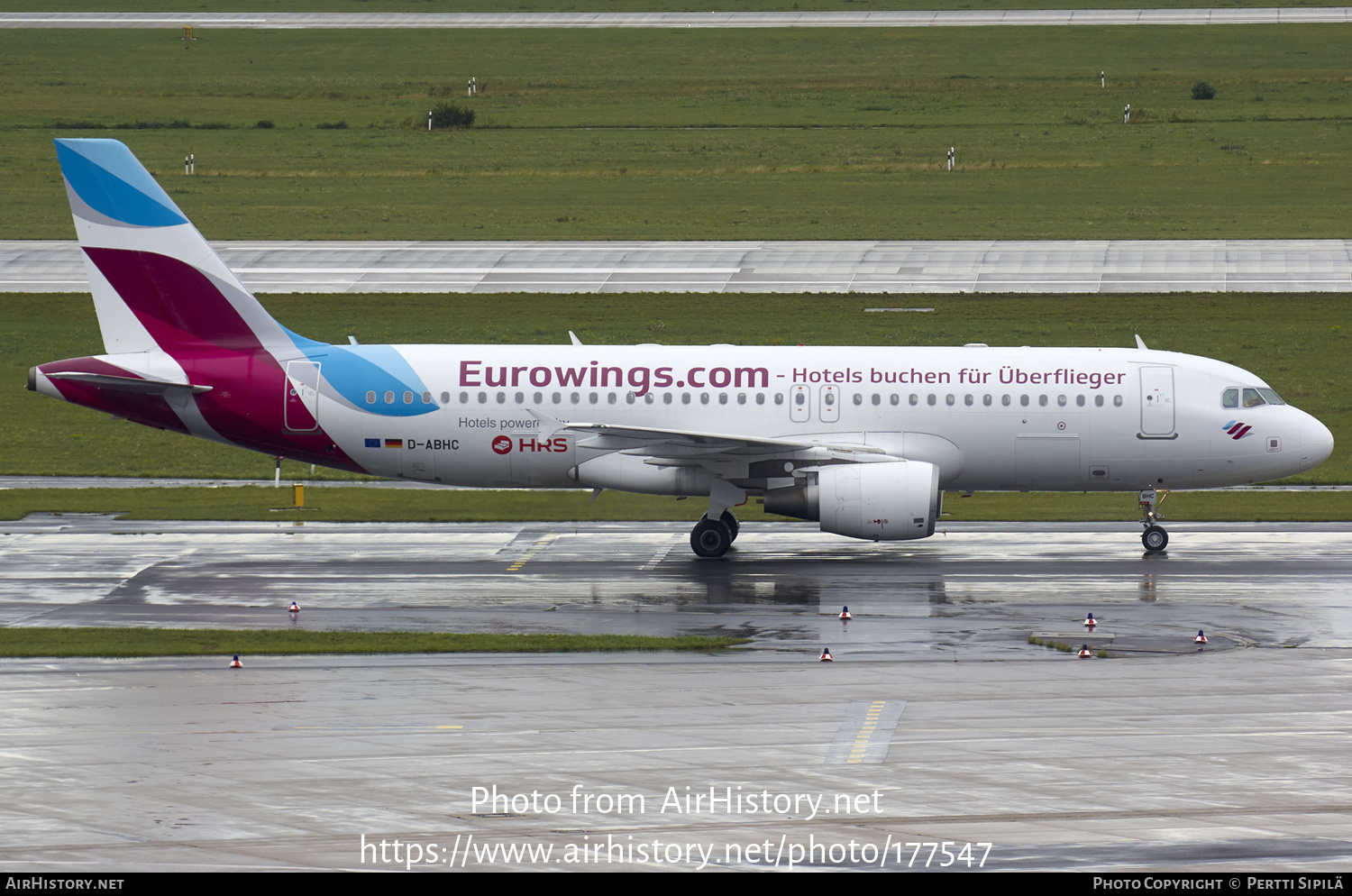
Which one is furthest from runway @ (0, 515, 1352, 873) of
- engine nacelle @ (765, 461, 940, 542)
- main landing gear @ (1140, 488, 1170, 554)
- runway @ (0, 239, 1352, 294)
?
runway @ (0, 239, 1352, 294)

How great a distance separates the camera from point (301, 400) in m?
34.8

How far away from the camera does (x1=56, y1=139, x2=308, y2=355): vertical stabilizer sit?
35.1 m

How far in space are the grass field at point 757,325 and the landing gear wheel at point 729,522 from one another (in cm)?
1902

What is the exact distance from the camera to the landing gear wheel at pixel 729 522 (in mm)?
34656

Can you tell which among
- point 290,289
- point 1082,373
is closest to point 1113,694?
point 1082,373

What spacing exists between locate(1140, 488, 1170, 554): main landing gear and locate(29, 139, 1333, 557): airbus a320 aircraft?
0.07 metres

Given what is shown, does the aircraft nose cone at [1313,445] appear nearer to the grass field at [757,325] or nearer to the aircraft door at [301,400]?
the grass field at [757,325]

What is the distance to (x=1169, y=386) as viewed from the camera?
35.1 meters

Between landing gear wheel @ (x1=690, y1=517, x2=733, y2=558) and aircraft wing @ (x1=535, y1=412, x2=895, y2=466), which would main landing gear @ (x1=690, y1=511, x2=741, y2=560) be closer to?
landing gear wheel @ (x1=690, y1=517, x2=733, y2=558)

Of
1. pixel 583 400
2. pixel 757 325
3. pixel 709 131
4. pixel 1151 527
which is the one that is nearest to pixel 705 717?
pixel 583 400

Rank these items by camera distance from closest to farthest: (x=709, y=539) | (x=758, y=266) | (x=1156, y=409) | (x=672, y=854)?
(x=672, y=854)
(x=709, y=539)
(x=1156, y=409)
(x=758, y=266)

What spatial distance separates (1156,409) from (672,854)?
2177cm

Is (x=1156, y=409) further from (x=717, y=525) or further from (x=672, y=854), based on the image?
(x=672, y=854)

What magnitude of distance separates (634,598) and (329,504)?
12928 millimetres
